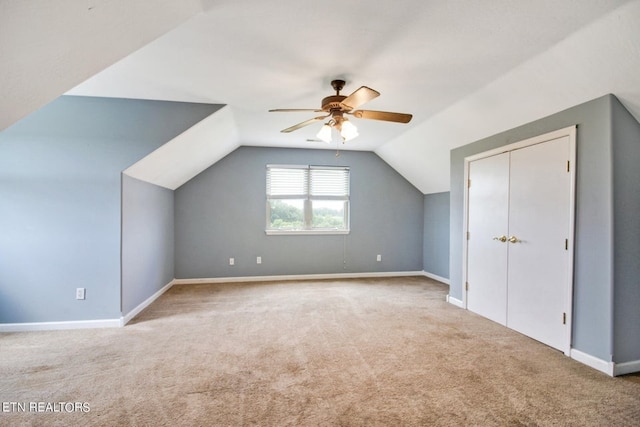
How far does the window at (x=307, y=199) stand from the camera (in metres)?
5.43

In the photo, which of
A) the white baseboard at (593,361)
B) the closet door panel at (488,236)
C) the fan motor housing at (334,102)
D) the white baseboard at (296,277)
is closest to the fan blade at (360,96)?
the fan motor housing at (334,102)

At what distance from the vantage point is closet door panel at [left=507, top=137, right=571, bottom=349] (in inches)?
102

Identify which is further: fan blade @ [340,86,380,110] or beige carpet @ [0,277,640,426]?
fan blade @ [340,86,380,110]

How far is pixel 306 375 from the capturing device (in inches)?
86.7

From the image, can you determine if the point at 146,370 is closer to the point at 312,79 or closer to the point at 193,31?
the point at 193,31

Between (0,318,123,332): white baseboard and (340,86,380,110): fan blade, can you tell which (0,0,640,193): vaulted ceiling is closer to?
(340,86,380,110): fan blade

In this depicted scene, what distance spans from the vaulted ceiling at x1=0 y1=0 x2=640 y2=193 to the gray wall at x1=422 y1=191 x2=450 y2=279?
6.93 feet

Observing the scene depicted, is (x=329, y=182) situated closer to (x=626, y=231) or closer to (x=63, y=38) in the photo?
(x=626, y=231)

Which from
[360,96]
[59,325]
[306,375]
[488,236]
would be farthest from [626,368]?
[59,325]

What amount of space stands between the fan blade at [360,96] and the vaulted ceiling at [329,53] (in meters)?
0.35

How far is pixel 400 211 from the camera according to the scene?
5.82 m

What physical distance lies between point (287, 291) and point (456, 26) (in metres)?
3.85

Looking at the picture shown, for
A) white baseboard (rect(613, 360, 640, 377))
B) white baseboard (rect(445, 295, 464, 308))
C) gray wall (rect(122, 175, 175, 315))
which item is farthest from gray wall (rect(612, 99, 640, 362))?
gray wall (rect(122, 175, 175, 315))

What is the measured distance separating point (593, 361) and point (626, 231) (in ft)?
3.41
